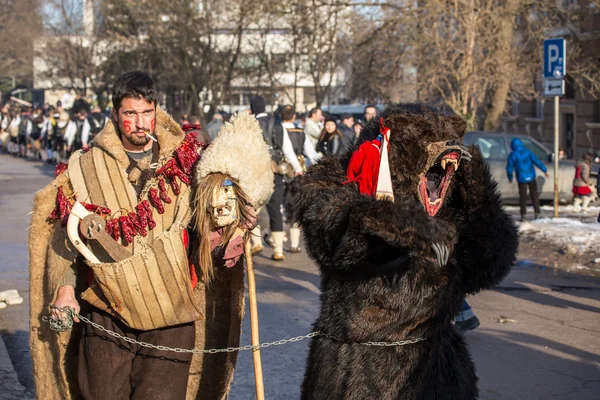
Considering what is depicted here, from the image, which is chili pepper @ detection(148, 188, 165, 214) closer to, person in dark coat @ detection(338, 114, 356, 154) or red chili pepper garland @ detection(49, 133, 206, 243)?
red chili pepper garland @ detection(49, 133, 206, 243)

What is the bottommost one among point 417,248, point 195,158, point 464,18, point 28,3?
point 417,248

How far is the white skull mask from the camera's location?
12.9ft

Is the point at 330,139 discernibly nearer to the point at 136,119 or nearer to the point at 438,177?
the point at 136,119

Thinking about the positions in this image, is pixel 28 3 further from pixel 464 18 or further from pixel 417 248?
pixel 417 248

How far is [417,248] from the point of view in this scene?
10.6 ft

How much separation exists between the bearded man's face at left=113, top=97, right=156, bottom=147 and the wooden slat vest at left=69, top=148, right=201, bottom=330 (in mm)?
162

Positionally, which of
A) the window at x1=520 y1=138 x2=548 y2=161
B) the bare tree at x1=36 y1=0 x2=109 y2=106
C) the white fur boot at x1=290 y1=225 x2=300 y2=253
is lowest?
the white fur boot at x1=290 y1=225 x2=300 y2=253

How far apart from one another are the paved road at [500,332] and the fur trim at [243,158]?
2260 millimetres

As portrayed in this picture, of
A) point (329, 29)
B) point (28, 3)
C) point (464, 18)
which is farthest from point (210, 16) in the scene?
point (28, 3)

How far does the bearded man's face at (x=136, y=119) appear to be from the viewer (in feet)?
13.6

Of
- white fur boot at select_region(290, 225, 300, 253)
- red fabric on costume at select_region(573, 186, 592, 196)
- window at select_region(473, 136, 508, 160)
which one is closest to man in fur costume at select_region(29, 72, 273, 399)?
white fur boot at select_region(290, 225, 300, 253)

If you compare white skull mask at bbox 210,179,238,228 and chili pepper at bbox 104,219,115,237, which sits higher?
white skull mask at bbox 210,179,238,228

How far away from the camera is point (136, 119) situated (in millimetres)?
4148

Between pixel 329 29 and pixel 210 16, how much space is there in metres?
4.40
